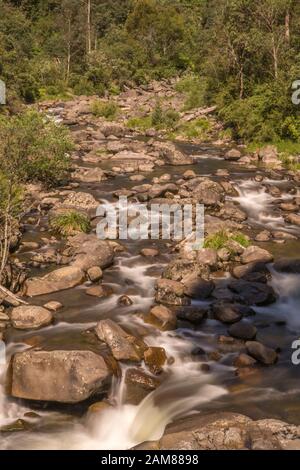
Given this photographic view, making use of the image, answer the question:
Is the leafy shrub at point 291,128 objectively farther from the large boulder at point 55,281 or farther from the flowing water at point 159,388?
the large boulder at point 55,281

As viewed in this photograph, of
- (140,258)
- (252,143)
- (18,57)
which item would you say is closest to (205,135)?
(252,143)

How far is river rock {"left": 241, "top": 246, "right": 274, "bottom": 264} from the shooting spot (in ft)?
50.2

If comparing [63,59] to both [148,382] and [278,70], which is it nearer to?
[278,70]

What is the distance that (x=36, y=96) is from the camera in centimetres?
5072

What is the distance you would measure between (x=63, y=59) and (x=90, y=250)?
51.0 m

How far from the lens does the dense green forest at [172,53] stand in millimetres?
32719

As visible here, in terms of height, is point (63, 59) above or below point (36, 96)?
above

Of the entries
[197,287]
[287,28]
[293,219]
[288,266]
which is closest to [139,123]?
[287,28]

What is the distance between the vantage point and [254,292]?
44.5ft

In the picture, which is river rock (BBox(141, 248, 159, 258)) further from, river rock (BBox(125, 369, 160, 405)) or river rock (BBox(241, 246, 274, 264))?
river rock (BBox(125, 369, 160, 405))

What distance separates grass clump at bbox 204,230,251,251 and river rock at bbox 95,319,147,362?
18.7ft

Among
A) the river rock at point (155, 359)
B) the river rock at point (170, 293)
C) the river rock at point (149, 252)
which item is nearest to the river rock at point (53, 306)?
the river rock at point (170, 293)

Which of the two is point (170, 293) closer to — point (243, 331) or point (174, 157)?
point (243, 331)

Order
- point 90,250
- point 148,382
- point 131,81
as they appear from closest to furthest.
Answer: point 148,382 → point 90,250 → point 131,81
